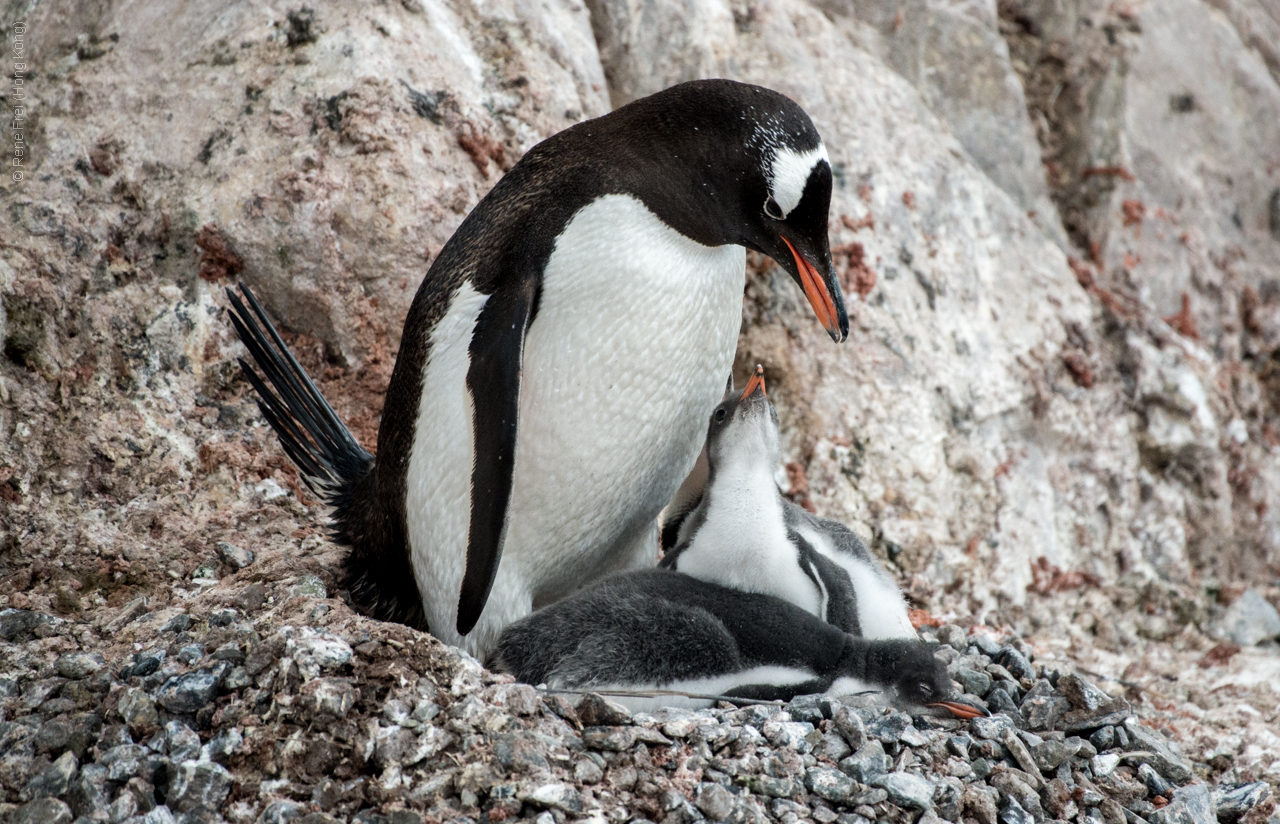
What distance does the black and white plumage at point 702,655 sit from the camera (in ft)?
7.39

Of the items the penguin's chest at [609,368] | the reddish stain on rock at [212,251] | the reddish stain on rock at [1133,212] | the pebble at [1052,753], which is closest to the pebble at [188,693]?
the penguin's chest at [609,368]

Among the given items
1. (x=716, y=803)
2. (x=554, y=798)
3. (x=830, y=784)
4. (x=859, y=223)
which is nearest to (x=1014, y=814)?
(x=830, y=784)

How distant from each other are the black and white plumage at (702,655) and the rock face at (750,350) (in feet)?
0.60

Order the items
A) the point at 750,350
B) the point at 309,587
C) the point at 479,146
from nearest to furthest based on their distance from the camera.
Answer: the point at 309,587, the point at 479,146, the point at 750,350

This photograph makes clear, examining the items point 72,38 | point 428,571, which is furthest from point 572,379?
point 72,38

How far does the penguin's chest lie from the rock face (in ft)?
1.85

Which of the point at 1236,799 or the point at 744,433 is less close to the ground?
the point at 744,433

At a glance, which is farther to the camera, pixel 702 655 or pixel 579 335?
pixel 579 335

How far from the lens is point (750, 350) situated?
153 inches

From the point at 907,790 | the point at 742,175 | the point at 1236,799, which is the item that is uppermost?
the point at 742,175

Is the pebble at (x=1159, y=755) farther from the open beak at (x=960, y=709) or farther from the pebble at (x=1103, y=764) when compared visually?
the open beak at (x=960, y=709)

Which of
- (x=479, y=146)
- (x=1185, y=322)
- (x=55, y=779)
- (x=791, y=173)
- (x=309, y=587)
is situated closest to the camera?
(x=55, y=779)

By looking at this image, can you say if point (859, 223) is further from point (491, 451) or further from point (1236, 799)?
point (1236, 799)

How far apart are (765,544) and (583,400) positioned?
52 centimetres
